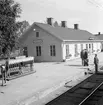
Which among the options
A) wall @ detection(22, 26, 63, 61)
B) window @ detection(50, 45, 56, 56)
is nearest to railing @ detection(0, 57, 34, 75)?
wall @ detection(22, 26, 63, 61)

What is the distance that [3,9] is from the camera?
15.8 meters

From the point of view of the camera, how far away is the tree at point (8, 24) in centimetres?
1560

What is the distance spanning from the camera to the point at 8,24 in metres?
16.0

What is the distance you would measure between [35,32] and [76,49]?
6.62m

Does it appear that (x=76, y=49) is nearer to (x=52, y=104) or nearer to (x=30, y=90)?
(x=30, y=90)

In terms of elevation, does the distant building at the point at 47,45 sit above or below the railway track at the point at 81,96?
above

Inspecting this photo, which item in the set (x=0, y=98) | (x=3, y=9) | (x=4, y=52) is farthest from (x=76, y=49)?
(x=0, y=98)

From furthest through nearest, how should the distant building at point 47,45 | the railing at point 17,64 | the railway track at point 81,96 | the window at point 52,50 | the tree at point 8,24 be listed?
the window at point 52,50 → the distant building at point 47,45 → the tree at point 8,24 → the railing at point 17,64 → the railway track at point 81,96

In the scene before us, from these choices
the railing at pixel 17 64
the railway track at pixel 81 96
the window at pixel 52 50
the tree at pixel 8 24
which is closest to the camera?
the railway track at pixel 81 96

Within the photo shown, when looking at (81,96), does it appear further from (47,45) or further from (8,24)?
(47,45)

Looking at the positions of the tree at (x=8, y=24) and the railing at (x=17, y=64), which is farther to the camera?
the tree at (x=8, y=24)

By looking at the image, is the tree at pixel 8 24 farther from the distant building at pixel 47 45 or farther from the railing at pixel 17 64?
the distant building at pixel 47 45

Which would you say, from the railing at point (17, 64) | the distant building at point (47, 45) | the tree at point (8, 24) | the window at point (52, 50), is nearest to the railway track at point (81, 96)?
the railing at point (17, 64)

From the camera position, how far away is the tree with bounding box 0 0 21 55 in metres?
15.6
